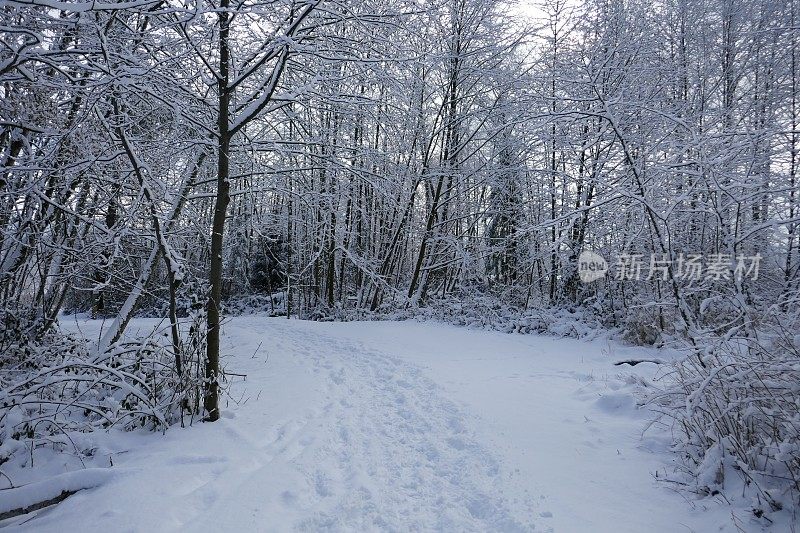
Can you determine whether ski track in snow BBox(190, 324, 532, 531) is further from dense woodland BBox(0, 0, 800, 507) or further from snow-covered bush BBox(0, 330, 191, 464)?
dense woodland BBox(0, 0, 800, 507)

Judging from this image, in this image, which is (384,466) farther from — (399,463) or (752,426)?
(752,426)

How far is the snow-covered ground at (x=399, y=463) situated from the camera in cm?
245

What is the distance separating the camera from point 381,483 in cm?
295

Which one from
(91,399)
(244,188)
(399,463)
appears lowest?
(399,463)

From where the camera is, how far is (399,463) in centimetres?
327

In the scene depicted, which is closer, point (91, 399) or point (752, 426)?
point (752, 426)

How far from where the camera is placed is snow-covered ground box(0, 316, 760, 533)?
96.5 inches

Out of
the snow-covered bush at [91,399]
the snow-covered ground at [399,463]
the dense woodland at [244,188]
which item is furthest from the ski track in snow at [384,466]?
the dense woodland at [244,188]

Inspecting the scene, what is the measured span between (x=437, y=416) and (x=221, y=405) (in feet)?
7.30

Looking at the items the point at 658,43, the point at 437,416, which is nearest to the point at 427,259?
the point at 658,43

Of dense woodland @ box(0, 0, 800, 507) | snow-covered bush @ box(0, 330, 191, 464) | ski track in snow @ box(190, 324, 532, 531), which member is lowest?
ski track in snow @ box(190, 324, 532, 531)

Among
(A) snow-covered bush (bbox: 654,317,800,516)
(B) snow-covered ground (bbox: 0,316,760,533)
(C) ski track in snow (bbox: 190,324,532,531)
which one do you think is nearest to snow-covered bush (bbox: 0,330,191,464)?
(B) snow-covered ground (bbox: 0,316,760,533)

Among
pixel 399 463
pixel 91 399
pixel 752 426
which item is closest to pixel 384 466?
pixel 399 463

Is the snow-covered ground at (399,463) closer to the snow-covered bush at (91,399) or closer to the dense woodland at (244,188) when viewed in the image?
the snow-covered bush at (91,399)
